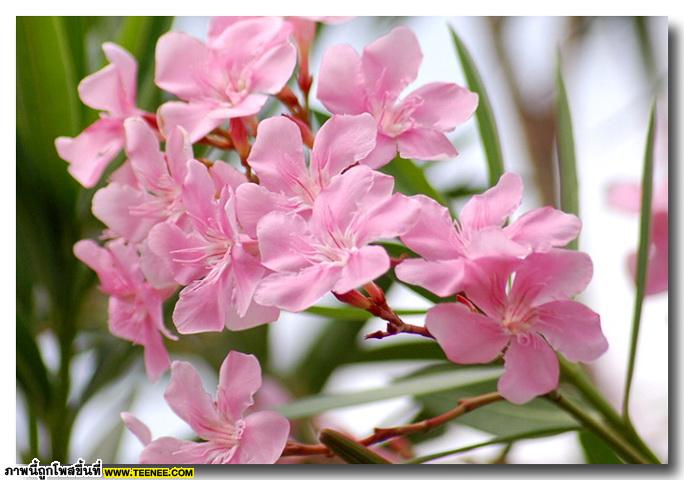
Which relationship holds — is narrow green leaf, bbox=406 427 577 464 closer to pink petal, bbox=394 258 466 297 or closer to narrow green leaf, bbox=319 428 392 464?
narrow green leaf, bbox=319 428 392 464

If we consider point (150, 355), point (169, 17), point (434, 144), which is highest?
point (169, 17)

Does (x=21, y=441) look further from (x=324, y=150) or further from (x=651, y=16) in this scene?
(x=651, y=16)

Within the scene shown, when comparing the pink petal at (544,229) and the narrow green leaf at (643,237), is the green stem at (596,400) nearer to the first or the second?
the narrow green leaf at (643,237)

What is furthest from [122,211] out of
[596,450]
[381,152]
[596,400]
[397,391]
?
[596,450]

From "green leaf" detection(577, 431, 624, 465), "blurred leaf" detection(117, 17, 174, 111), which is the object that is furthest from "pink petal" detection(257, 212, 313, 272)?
"blurred leaf" detection(117, 17, 174, 111)

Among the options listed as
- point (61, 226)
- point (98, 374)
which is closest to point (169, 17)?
point (61, 226)
